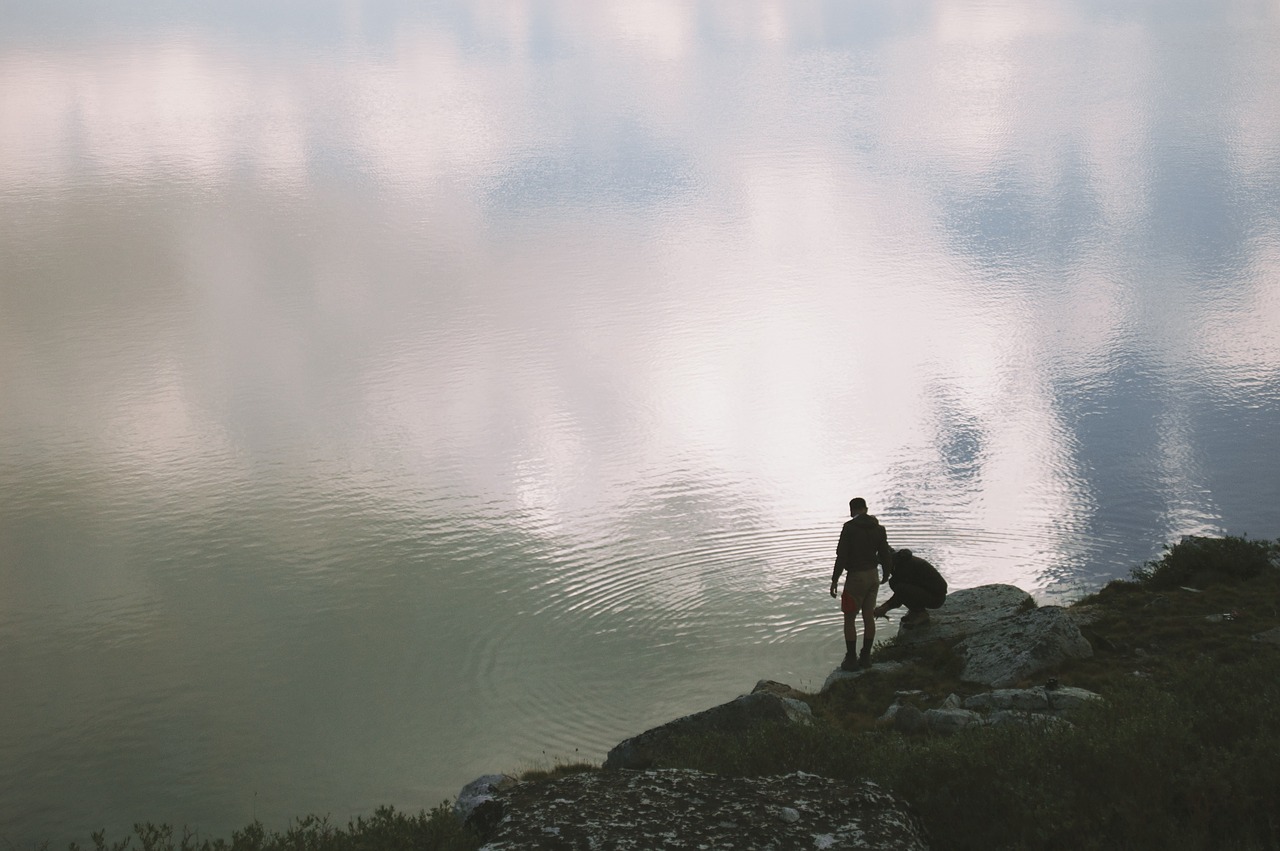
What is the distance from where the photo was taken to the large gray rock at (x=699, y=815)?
465 cm

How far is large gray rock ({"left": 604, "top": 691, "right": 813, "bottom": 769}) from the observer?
26.0 feet

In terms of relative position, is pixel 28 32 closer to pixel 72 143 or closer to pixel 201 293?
pixel 72 143

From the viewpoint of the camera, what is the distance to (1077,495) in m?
16.3

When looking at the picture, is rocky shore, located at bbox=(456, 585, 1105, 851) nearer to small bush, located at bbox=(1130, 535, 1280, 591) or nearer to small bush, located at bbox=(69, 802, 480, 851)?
small bush, located at bbox=(69, 802, 480, 851)

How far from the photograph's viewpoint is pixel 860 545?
11.3 metres

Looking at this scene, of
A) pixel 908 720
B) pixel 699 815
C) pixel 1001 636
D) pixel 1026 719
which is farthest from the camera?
pixel 1001 636

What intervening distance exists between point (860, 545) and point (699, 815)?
6741 mm

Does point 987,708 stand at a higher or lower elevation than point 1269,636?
higher

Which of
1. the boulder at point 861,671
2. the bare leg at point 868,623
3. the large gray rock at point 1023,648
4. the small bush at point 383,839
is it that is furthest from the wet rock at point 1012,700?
the small bush at point 383,839

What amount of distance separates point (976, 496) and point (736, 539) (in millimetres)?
3531

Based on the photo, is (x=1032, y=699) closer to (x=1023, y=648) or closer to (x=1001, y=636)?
(x=1023, y=648)

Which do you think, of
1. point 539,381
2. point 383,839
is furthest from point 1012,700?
point 539,381

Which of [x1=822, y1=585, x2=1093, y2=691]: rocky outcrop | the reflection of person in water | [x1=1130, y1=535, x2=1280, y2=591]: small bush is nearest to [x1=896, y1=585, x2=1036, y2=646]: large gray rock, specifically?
[x1=822, y1=585, x2=1093, y2=691]: rocky outcrop

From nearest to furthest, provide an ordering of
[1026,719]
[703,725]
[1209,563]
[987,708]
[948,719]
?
[1026,719]
[703,725]
[948,719]
[987,708]
[1209,563]
